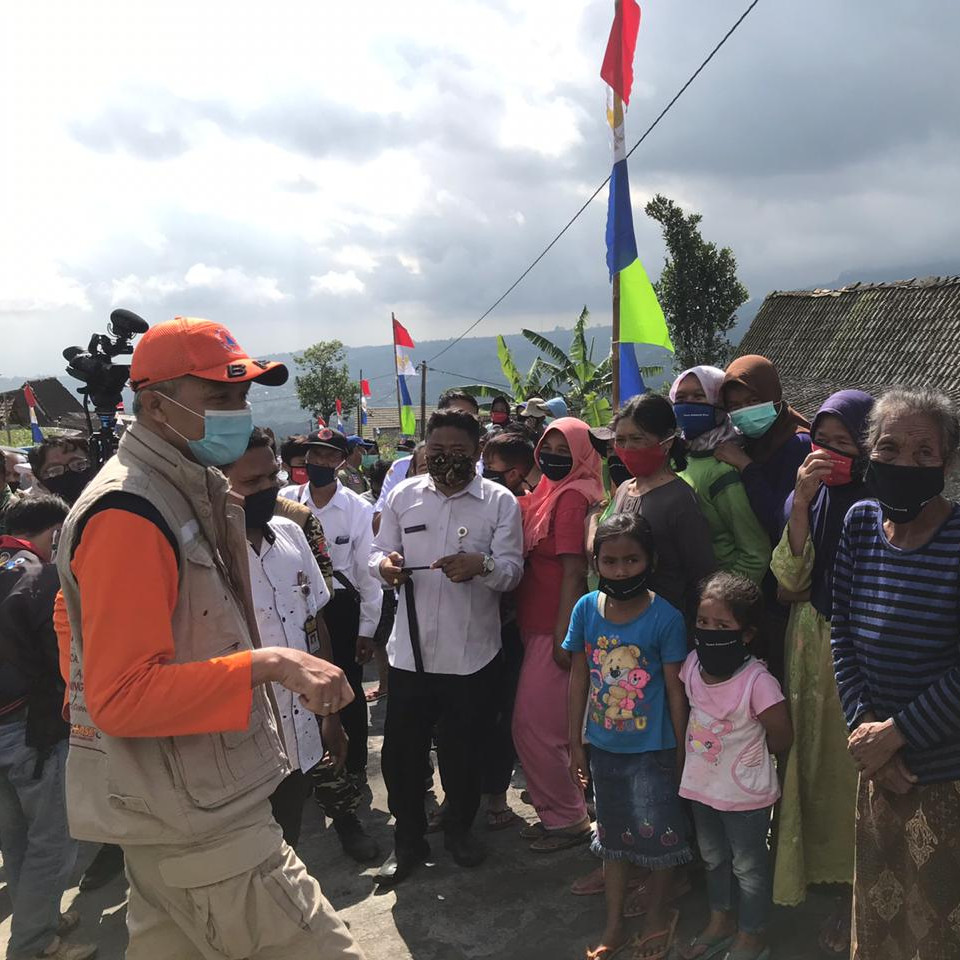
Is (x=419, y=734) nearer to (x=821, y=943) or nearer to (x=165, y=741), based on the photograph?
(x=821, y=943)

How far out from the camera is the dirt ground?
10.6ft

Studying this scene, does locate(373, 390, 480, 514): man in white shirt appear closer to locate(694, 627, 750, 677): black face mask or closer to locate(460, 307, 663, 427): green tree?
locate(694, 627, 750, 677): black face mask

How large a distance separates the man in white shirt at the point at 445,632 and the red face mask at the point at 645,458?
0.77m

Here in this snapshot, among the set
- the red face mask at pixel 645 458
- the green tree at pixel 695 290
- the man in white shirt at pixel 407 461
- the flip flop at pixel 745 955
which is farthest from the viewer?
the green tree at pixel 695 290

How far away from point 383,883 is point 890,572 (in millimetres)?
2767

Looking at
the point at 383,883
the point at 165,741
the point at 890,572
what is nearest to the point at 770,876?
the point at 890,572

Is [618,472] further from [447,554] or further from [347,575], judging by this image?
[347,575]

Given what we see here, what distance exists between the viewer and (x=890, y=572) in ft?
7.89

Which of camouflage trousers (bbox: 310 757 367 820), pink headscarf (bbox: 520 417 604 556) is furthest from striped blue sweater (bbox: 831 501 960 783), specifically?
camouflage trousers (bbox: 310 757 367 820)

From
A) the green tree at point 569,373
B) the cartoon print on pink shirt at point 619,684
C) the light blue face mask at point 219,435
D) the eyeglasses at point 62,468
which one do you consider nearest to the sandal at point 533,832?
the cartoon print on pink shirt at point 619,684

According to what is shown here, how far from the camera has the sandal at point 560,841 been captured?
4.00 metres

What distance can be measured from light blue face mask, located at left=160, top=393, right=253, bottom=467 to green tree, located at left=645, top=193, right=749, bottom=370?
929 inches

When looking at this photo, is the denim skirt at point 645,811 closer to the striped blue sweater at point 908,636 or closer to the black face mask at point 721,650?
the black face mask at point 721,650

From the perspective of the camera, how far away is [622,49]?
21.7ft
